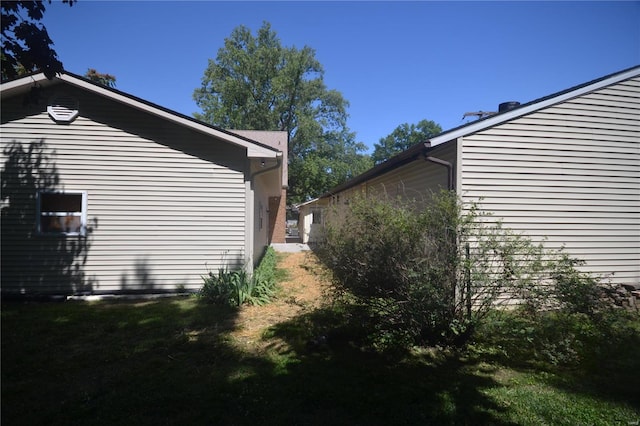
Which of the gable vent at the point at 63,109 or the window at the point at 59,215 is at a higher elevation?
the gable vent at the point at 63,109

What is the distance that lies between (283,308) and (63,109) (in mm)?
6394

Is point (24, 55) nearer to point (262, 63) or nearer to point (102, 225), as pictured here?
point (102, 225)

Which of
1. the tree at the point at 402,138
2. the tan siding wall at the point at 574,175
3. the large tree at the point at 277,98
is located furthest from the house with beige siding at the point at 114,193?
the tree at the point at 402,138

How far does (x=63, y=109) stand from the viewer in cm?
759

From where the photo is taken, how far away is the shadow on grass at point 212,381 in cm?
320

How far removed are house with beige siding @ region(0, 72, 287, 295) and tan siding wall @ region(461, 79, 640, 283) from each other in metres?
4.54

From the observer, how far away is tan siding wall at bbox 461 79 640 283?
665cm

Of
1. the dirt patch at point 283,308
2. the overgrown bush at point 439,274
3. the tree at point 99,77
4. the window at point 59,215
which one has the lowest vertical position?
the dirt patch at point 283,308

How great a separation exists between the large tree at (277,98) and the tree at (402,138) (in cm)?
3006

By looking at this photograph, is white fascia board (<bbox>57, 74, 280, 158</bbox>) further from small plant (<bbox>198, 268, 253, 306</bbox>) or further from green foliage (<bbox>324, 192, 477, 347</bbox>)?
green foliage (<bbox>324, 192, 477, 347</bbox>)

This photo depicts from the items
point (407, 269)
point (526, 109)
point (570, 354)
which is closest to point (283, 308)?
point (407, 269)

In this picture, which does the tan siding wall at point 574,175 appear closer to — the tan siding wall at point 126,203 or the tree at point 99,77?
the tan siding wall at point 126,203

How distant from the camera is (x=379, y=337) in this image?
4.96 metres

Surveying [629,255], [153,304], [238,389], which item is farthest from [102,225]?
[629,255]
